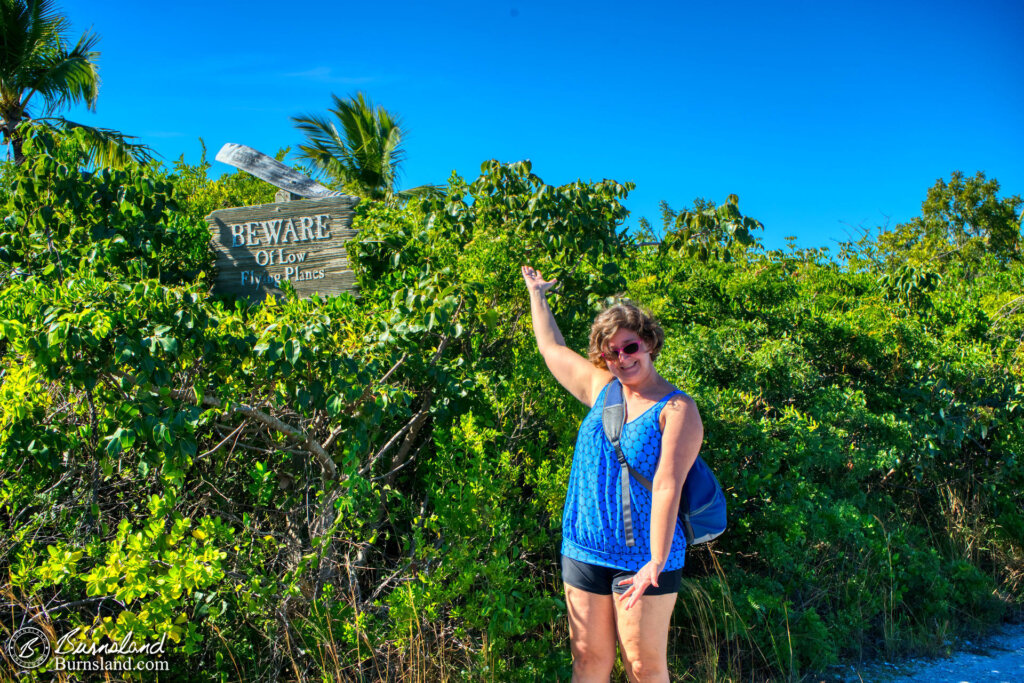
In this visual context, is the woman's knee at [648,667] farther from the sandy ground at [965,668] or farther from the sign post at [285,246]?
the sign post at [285,246]

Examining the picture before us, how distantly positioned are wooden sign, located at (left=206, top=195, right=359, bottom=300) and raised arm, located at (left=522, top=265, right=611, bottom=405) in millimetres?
1575

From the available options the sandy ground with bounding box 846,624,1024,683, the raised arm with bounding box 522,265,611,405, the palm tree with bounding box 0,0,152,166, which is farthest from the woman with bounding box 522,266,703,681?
the palm tree with bounding box 0,0,152,166

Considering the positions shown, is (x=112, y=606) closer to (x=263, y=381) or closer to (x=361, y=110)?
(x=263, y=381)

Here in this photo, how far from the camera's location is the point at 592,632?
8.86ft

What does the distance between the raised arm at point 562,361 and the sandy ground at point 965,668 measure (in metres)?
2.37

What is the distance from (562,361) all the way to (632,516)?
75 cm

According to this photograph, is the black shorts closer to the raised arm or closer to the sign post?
the raised arm

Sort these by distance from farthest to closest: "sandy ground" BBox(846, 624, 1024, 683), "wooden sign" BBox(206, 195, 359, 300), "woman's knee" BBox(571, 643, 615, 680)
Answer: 1. "wooden sign" BBox(206, 195, 359, 300)
2. "sandy ground" BBox(846, 624, 1024, 683)
3. "woman's knee" BBox(571, 643, 615, 680)

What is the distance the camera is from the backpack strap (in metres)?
2.60

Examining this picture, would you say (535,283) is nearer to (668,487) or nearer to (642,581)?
(668,487)

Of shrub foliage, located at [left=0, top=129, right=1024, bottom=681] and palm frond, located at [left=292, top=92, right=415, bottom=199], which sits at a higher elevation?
palm frond, located at [left=292, top=92, right=415, bottom=199]

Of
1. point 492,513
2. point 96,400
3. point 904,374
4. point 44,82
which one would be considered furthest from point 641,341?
point 44,82

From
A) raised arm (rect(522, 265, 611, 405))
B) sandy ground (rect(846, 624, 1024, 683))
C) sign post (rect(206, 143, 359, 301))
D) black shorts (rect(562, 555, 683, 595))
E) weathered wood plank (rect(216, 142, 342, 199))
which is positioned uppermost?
weathered wood plank (rect(216, 142, 342, 199))

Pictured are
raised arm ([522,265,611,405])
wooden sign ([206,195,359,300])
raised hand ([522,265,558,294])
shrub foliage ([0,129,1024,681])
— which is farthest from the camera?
wooden sign ([206,195,359,300])
